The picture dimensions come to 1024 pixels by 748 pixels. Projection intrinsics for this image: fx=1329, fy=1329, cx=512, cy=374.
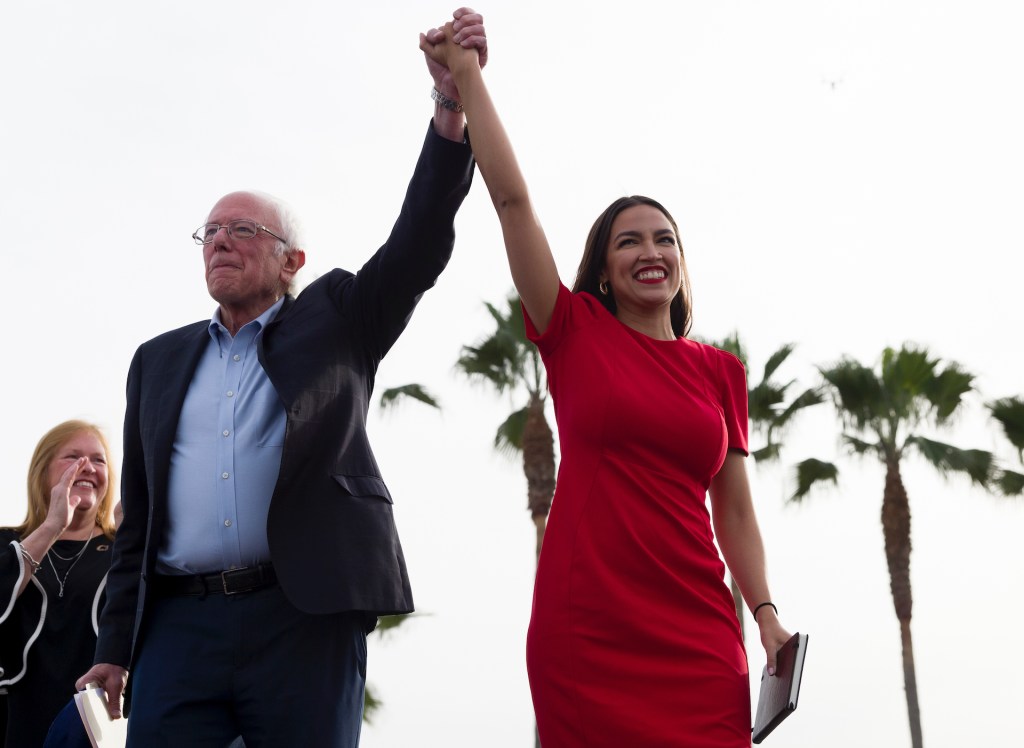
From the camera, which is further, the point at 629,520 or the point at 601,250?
the point at 601,250

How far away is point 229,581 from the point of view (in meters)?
3.35

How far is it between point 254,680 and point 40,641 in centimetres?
237

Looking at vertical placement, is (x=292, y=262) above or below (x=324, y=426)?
above

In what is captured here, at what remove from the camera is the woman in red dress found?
123 inches

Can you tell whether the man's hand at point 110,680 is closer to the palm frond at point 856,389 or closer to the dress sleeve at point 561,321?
the dress sleeve at point 561,321

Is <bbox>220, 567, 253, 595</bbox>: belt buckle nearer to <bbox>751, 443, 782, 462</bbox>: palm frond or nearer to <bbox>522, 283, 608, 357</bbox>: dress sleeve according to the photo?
<bbox>522, 283, 608, 357</bbox>: dress sleeve

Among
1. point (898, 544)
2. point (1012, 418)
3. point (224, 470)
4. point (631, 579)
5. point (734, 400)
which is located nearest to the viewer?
point (631, 579)

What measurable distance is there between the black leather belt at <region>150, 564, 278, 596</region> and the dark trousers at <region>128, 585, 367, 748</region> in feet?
0.06

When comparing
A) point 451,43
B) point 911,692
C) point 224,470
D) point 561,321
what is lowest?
point 911,692

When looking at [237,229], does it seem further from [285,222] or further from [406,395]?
[406,395]

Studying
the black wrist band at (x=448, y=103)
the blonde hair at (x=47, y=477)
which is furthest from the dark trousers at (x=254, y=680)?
the blonde hair at (x=47, y=477)

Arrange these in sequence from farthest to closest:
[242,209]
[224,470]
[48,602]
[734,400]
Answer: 1. [48,602]
2. [242,209]
3. [734,400]
4. [224,470]

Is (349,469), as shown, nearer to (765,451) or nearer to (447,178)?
(447,178)

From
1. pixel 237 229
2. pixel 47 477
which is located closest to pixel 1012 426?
pixel 47 477
